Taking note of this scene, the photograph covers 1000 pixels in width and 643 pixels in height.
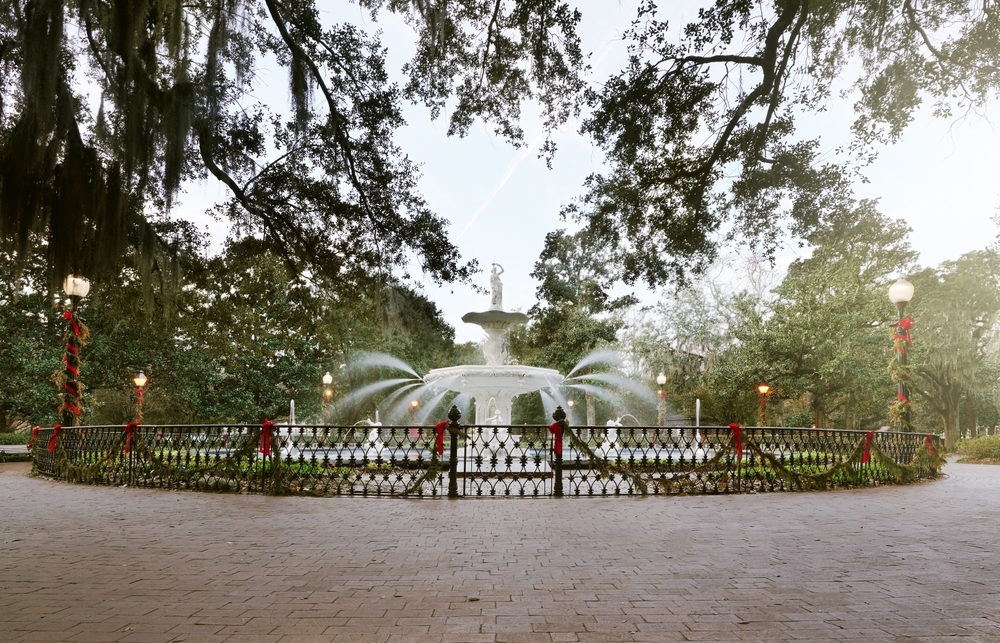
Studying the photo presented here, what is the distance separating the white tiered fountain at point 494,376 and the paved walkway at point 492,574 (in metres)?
6.87

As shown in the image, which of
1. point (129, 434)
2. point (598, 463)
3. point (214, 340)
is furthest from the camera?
point (214, 340)

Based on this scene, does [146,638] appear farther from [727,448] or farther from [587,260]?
[727,448]

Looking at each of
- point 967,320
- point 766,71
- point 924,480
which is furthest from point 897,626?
point 967,320

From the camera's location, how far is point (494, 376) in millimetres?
15258

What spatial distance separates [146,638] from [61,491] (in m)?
8.66

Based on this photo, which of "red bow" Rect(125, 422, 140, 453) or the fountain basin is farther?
the fountain basin

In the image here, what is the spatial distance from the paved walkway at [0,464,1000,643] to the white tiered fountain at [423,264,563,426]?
6873 millimetres

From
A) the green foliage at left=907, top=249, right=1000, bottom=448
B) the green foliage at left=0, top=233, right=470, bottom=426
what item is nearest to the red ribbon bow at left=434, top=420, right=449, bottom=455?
the green foliage at left=0, top=233, right=470, bottom=426

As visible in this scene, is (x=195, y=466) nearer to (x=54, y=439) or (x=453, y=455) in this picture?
(x=54, y=439)

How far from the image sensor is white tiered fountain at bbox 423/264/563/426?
594 inches

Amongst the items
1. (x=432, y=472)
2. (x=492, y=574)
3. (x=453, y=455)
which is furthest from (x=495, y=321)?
(x=492, y=574)

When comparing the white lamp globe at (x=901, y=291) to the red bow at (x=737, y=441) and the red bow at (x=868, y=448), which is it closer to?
the red bow at (x=868, y=448)

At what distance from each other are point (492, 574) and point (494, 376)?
1053 centimetres

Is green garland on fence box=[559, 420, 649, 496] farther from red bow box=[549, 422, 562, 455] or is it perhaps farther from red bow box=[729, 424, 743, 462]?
red bow box=[729, 424, 743, 462]
